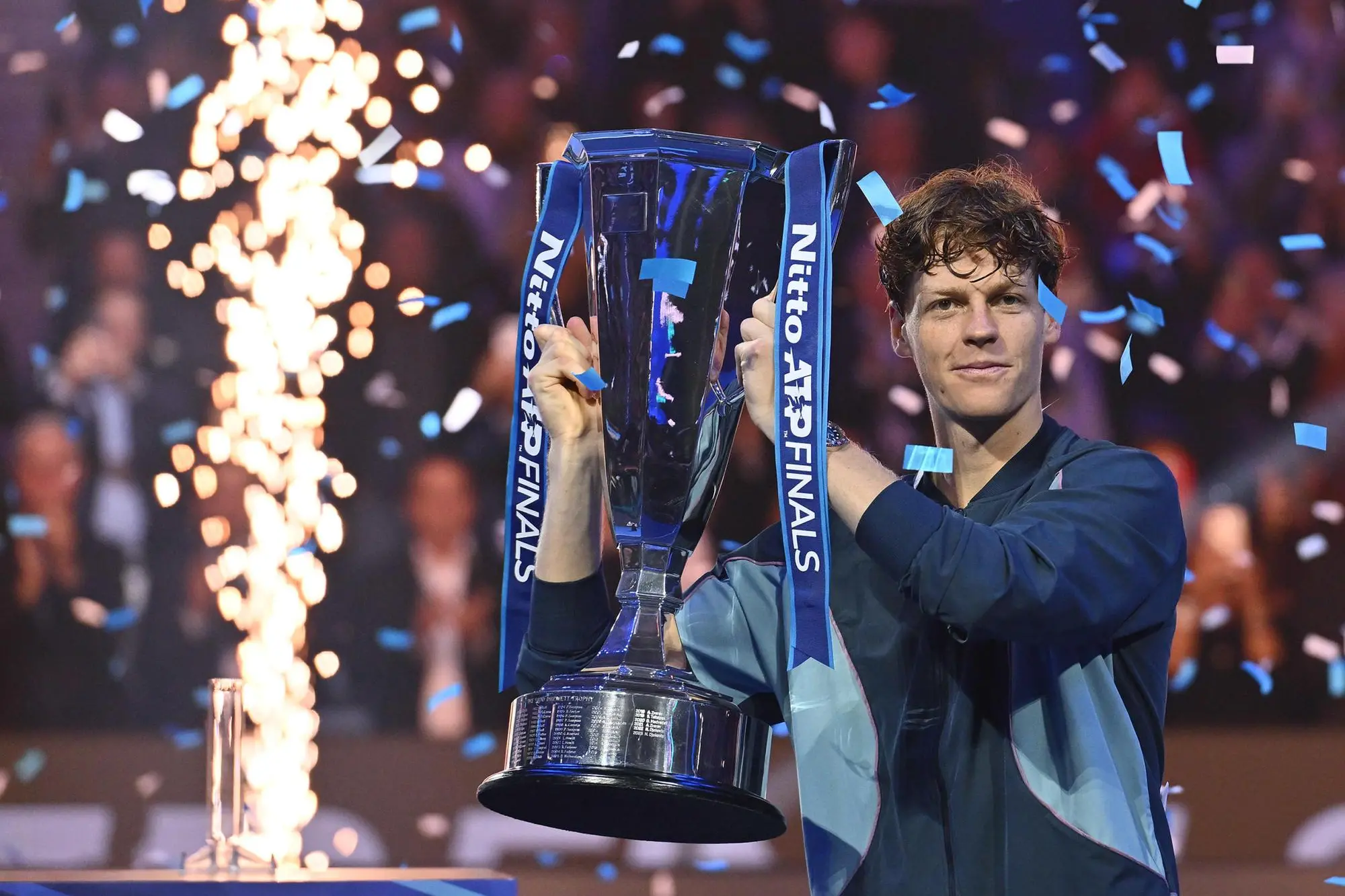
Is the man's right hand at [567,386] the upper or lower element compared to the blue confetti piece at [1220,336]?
lower

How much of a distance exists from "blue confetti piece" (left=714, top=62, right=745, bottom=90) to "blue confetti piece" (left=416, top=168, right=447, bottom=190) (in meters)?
0.52

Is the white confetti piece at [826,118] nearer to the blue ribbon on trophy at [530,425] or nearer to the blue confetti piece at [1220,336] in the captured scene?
the blue confetti piece at [1220,336]

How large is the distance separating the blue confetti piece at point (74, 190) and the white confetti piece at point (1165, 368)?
192 cm

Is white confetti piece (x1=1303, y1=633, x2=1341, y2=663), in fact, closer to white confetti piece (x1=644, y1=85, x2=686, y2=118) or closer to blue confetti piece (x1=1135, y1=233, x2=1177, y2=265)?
blue confetti piece (x1=1135, y1=233, x2=1177, y2=265)

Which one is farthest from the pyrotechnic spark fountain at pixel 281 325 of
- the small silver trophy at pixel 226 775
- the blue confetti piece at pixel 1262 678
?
the blue confetti piece at pixel 1262 678

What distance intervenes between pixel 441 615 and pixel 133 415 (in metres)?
0.66

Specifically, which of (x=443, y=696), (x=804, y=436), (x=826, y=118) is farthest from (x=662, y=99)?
(x=804, y=436)

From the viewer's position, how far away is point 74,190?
276 cm

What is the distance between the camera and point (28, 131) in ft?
9.11

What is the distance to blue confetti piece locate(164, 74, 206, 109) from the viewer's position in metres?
2.77

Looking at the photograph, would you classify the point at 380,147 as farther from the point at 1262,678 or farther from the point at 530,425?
the point at 1262,678

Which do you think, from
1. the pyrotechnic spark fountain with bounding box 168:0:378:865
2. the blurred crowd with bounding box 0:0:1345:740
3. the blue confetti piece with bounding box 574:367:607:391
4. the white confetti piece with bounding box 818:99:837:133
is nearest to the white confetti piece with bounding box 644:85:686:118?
the blurred crowd with bounding box 0:0:1345:740

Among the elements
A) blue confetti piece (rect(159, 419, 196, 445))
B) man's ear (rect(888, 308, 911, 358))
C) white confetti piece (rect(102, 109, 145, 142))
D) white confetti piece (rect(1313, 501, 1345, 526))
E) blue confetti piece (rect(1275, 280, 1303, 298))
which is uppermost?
white confetti piece (rect(102, 109, 145, 142))

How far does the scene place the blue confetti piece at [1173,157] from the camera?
2490mm
